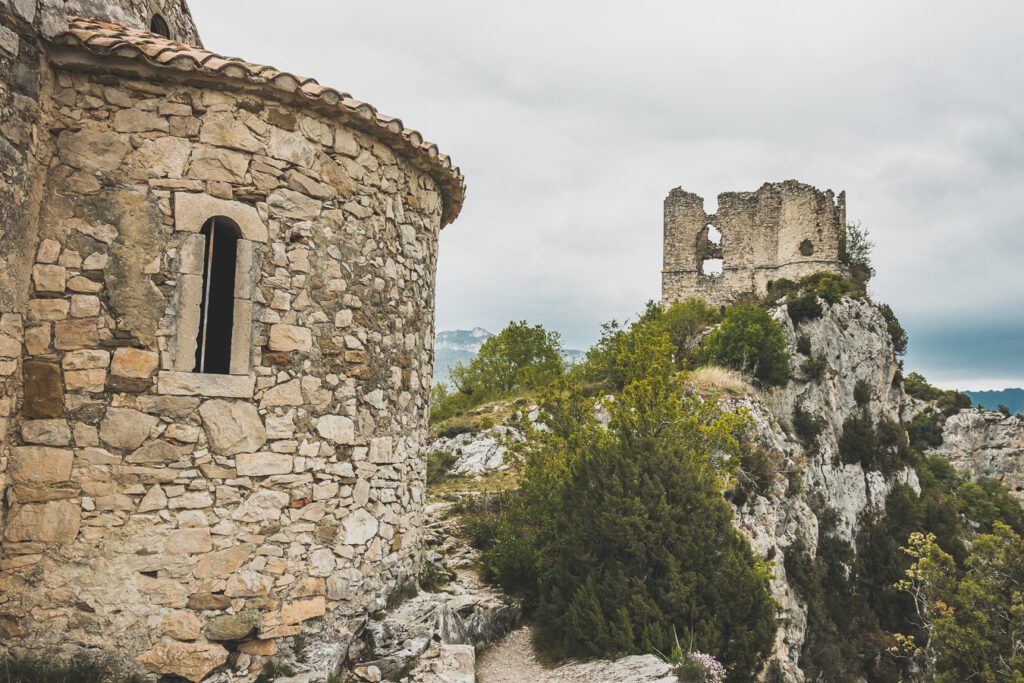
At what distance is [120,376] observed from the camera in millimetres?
5566

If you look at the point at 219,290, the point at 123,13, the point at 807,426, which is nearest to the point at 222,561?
the point at 219,290

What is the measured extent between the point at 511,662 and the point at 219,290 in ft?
18.3

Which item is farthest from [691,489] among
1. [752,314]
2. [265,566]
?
[752,314]

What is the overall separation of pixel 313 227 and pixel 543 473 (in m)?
6.16

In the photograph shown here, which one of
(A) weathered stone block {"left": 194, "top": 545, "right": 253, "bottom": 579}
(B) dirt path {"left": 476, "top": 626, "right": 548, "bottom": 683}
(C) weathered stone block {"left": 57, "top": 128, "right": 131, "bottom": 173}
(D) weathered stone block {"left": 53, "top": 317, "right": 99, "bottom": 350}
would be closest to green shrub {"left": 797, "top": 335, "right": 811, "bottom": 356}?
(B) dirt path {"left": 476, "top": 626, "right": 548, "bottom": 683}

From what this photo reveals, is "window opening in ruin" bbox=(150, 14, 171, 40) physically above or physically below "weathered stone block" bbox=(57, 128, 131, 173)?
above

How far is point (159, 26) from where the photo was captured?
8336 mm

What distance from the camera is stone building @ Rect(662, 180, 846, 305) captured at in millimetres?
34375

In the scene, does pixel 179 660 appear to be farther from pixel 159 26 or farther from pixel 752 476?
pixel 752 476

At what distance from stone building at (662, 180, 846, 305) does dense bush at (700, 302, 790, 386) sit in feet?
39.2

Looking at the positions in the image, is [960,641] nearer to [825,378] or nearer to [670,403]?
[670,403]

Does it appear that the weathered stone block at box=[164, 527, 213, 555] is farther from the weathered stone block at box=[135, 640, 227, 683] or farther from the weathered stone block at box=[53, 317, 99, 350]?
the weathered stone block at box=[53, 317, 99, 350]

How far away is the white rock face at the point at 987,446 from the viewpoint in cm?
4425

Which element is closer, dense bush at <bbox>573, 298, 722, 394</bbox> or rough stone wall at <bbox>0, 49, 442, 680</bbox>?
rough stone wall at <bbox>0, 49, 442, 680</bbox>
